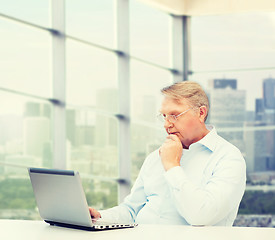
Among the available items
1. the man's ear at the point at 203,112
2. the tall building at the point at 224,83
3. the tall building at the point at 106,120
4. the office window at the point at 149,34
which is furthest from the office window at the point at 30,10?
the man's ear at the point at 203,112

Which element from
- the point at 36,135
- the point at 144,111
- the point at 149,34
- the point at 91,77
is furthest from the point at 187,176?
the point at 149,34

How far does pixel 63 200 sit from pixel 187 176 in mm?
697

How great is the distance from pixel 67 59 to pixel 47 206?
371 cm

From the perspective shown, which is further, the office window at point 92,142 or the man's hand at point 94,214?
the office window at point 92,142

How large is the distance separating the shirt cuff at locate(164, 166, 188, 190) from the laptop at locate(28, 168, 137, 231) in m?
0.27

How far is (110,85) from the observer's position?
653 cm

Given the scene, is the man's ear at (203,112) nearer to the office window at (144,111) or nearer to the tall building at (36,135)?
the tall building at (36,135)

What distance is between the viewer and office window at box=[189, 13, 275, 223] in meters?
7.13

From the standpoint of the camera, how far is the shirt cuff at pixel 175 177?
8.17ft

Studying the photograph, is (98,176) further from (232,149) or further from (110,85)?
(232,149)

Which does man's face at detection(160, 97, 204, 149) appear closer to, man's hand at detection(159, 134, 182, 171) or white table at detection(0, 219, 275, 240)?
man's hand at detection(159, 134, 182, 171)

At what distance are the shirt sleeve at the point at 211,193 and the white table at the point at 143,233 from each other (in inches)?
4.6

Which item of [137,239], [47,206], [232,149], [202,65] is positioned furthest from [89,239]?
[202,65]

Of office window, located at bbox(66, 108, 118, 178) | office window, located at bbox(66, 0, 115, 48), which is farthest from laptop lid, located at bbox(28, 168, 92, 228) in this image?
office window, located at bbox(66, 0, 115, 48)
